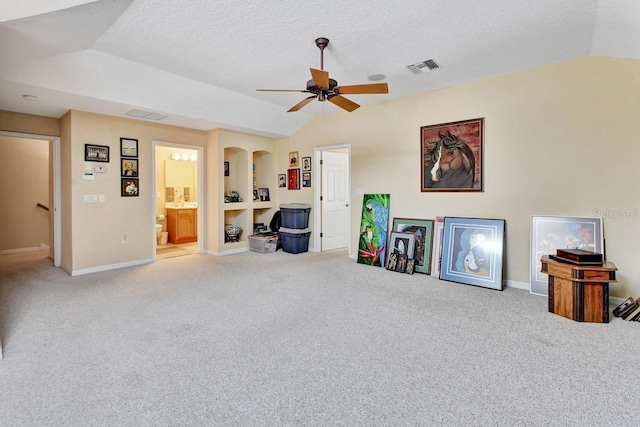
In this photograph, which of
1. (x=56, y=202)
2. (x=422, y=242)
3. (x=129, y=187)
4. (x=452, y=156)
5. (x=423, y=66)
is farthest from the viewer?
(x=129, y=187)

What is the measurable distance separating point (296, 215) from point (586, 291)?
4.71 metres

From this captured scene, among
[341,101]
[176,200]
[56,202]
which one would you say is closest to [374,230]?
→ [341,101]

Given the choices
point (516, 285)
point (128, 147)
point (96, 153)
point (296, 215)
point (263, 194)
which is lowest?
point (516, 285)

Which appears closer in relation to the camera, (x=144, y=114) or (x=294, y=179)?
(x=144, y=114)

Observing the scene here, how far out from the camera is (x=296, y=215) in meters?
6.55

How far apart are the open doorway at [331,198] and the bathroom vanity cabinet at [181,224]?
3.28 m

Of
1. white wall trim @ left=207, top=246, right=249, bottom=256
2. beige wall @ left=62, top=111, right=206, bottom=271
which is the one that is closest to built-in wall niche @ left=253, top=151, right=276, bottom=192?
white wall trim @ left=207, top=246, right=249, bottom=256

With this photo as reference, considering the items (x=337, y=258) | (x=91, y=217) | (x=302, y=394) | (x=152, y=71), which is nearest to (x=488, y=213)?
(x=337, y=258)

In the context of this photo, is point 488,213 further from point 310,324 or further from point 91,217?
point 91,217

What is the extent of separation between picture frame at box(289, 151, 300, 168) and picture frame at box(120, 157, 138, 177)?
306cm

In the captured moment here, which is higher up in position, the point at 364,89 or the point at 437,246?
the point at 364,89

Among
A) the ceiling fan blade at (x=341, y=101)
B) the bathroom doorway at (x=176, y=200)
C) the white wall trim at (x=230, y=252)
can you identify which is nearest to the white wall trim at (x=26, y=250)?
the bathroom doorway at (x=176, y=200)

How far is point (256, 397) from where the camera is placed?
78.2 inches

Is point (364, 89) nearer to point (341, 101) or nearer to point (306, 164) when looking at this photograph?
point (341, 101)
